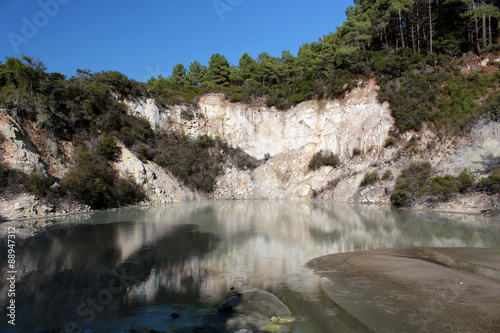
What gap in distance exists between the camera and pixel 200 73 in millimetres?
57031

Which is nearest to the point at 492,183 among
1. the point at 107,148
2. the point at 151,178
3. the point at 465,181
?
the point at 465,181

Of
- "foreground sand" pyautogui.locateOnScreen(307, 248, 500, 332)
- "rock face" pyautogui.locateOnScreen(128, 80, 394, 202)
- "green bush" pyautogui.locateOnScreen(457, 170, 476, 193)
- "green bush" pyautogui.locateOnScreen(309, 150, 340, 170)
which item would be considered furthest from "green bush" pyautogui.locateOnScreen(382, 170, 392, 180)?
"foreground sand" pyautogui.locateOnScreen(307, 248, 500, 332)

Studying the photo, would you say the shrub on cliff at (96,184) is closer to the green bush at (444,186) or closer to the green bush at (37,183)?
the green bush at (37,183)

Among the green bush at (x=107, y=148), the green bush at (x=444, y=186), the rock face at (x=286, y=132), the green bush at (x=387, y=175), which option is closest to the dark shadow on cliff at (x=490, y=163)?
the green bush at (x=444, y=186)

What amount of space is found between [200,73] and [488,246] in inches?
2092

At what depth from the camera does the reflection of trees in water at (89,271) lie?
20.2 ft

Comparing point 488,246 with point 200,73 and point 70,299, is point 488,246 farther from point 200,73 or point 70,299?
point 200,73

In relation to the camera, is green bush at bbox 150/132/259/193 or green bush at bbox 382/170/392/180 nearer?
green bush at bbox 382/170/392/180

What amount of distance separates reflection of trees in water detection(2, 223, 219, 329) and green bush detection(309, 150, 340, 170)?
26312mm

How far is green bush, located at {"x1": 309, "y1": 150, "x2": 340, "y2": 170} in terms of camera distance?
122 feet

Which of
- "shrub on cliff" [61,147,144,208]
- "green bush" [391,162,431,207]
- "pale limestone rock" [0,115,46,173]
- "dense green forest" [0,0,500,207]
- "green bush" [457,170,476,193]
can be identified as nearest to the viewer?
"green bush" [457,170,476,193]

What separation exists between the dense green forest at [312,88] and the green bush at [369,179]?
552cm

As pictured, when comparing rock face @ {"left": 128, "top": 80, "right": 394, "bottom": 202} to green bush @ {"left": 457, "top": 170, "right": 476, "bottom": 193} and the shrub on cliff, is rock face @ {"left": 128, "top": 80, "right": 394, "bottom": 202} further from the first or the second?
the shrub on cliff

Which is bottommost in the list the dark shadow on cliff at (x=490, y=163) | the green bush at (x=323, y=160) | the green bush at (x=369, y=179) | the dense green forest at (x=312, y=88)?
the green bush at (x=369, y=179)
